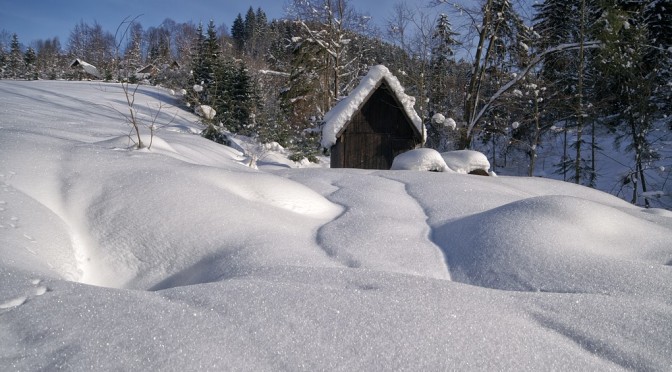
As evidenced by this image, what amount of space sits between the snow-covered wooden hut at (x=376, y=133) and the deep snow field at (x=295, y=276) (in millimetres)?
7994

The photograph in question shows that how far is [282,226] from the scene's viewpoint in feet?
8.86

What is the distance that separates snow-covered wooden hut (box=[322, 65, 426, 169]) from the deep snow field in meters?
7.99

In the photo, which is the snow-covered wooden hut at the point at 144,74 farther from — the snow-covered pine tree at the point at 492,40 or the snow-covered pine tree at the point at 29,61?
the snow-covered pine tree at the point at 29,61

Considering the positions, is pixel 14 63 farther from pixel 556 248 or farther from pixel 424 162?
pixel 556 248

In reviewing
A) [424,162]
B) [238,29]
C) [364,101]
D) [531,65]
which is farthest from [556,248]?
[238,29]

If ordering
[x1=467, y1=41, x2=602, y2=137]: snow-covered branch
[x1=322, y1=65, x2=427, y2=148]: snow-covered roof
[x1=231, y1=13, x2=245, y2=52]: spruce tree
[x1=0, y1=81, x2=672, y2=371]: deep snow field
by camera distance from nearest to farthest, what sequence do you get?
[x1=0, y1=81, x2=672, y2=371]: deep snow field < [x1=322, y1=65, x2=427, y2=148]: snow-covered roof < [x1=467, y1=41, x2=602, y2=137]: snow-covered branch < [x1=231, y1=13, x2=245, y2=52]: spruce tree

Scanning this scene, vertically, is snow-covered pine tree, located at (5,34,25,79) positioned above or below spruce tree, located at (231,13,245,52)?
below

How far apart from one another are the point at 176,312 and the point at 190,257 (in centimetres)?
107

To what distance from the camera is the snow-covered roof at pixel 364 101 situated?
10805 mm

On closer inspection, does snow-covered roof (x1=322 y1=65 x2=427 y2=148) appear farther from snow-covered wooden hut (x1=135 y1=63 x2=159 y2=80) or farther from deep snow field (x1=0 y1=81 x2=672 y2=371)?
deep snow field (x1=0 y1=81 x2=672 y2=371)

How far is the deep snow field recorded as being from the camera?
1050 mm

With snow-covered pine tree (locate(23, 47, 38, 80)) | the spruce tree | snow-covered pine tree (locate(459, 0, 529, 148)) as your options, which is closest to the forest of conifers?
snow-covered pine tree (locate(459, 0, 529, 148))

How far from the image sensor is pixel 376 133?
12109 mm

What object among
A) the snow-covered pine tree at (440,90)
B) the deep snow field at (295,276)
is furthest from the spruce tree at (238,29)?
the deep snow field at (295,276)
